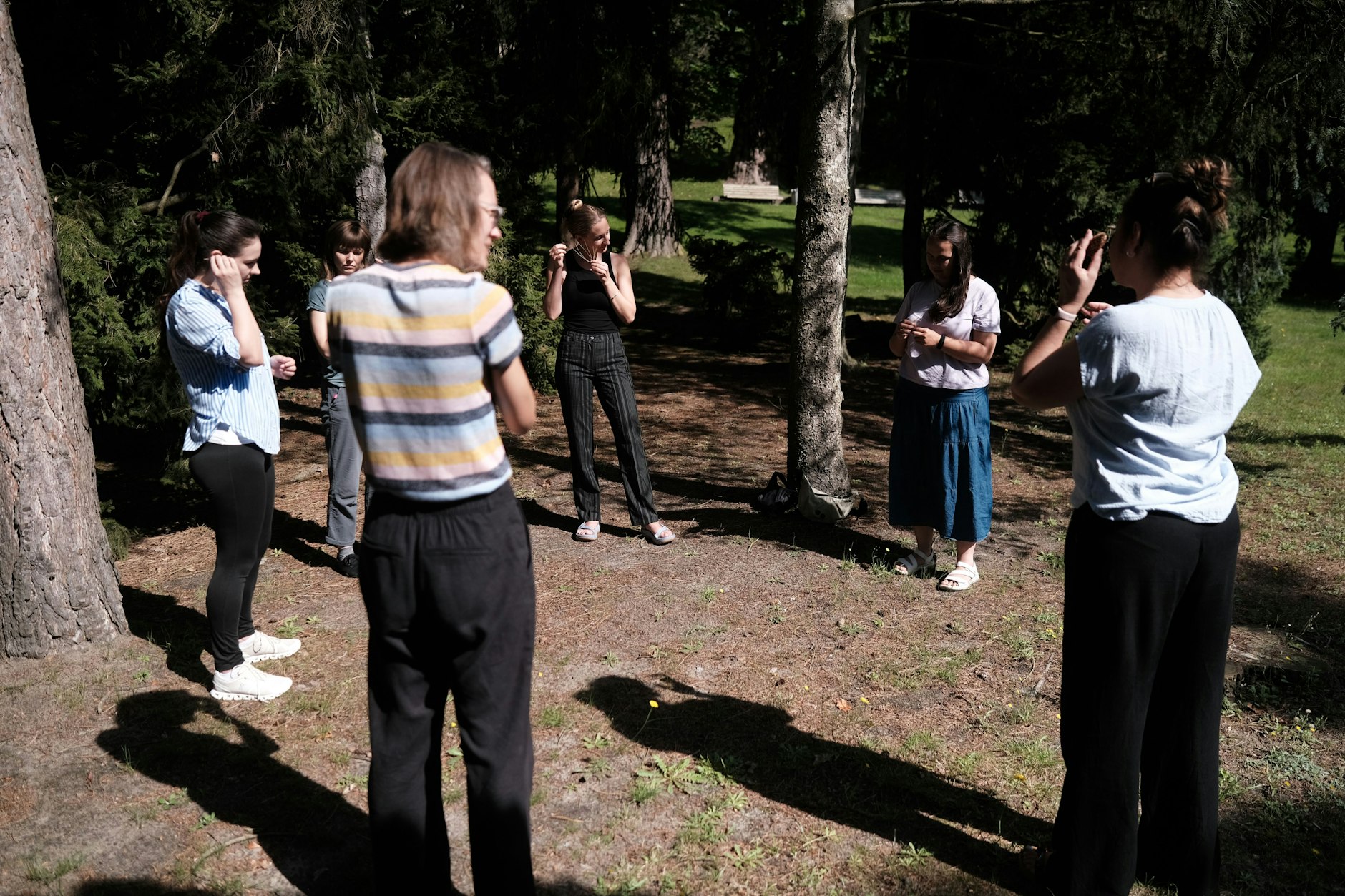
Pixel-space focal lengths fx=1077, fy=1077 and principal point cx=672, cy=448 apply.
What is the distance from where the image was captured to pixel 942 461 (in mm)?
5805

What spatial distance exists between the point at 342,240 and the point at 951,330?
3.19 m

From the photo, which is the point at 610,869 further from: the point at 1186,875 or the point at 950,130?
the point at 950,130

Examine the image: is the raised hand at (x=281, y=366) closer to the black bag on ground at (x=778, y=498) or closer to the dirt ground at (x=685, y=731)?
the dirt ground at (x=685, y=731)

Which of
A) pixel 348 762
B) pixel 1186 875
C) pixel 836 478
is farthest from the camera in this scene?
pixel 836 478

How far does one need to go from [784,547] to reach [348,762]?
3.22 m

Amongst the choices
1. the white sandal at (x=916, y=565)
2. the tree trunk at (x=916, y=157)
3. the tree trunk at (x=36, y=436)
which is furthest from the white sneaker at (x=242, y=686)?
the tree trunk at (x=916, y=157)

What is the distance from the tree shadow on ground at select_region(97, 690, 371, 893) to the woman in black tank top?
2668mm

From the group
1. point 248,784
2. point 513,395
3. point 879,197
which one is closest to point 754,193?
point 879,197

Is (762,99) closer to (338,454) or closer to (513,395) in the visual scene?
(338,454)

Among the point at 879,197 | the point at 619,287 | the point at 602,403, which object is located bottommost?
the point at 602,403

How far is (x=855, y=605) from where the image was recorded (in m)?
5.68

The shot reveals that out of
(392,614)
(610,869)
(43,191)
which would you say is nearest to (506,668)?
(392,614)

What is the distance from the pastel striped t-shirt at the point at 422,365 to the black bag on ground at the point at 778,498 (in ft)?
15.7

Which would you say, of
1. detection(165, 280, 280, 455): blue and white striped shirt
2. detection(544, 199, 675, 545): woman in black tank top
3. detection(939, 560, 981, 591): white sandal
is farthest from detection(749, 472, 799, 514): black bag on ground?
detection(165, 280, 280, 455): blue and white striped shirt
